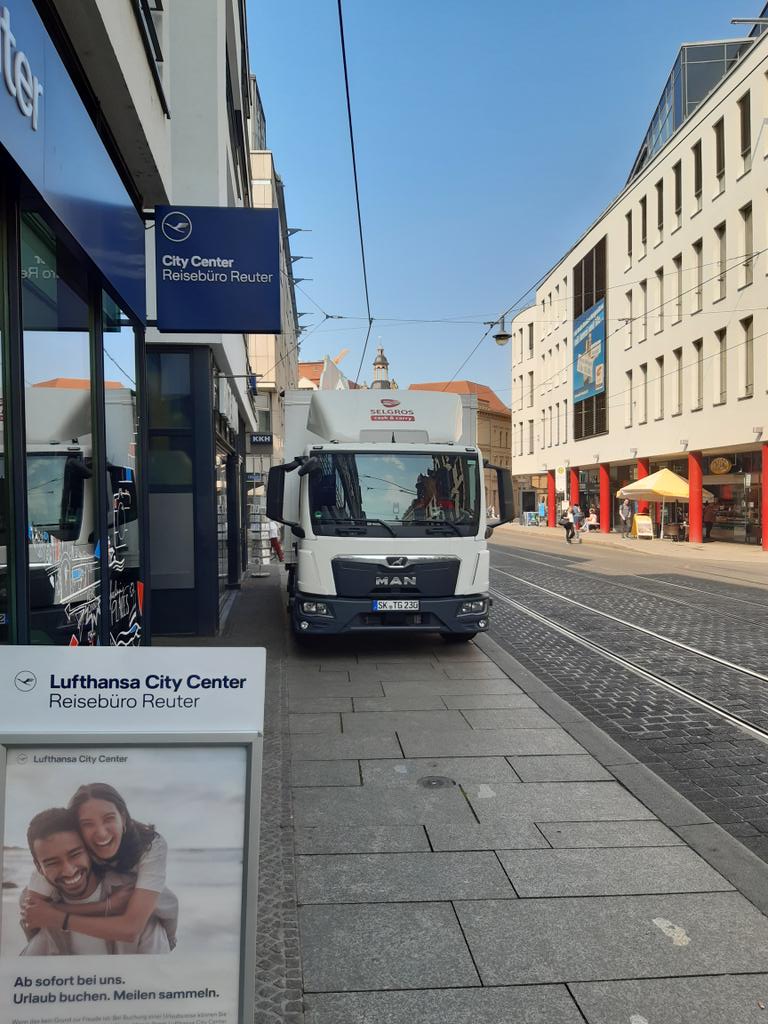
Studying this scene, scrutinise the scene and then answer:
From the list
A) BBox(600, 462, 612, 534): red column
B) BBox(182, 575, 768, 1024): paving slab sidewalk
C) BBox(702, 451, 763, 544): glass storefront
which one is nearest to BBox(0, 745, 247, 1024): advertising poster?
BBox(182, 575, 768, 1024): paving slab sidewalk

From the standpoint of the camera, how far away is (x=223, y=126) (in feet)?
35.1

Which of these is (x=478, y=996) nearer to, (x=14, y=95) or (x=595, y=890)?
(x=595, y=890)

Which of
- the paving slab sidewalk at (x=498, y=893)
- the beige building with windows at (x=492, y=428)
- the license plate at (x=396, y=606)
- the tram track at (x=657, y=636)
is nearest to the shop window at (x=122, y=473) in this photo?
the paving slab sidewalk at (x=498, y=893)

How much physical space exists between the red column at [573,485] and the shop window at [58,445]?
148ft

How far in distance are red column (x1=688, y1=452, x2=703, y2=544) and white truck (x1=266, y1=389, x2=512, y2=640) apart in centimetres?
2419

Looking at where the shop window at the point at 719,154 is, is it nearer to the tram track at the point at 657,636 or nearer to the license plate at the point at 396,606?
the tram track at the point at 657,636

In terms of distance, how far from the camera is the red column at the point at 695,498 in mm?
31656

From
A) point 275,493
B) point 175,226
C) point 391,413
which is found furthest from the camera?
point 391,413

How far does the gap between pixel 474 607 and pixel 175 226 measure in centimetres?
496

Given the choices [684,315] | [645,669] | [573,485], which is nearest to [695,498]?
[684,315]

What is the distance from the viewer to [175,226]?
735 centimetres

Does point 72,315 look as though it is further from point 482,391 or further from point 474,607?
point 482,391

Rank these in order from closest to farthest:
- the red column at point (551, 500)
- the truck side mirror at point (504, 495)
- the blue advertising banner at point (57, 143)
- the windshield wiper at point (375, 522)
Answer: the blue advertising banner at point (57, 143)
the windshield wiper at point (375, 522)
the truck side mirror at point (504, 495)
the red column at point (551, 500)

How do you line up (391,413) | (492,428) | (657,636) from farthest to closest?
(492,428) → (657,636) → (391,413)
